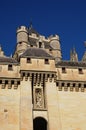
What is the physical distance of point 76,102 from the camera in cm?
2475

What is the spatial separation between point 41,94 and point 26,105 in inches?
70.8

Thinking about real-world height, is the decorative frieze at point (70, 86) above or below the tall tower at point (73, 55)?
below

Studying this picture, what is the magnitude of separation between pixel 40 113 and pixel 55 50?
27.8 m

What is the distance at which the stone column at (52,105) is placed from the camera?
22.9m

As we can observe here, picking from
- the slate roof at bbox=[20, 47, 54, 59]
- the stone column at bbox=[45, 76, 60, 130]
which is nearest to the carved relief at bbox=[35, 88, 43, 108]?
the stone column at bbox=[45, 76, 60, 130]

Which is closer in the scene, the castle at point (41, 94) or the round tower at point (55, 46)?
the castle at point (41, 94)

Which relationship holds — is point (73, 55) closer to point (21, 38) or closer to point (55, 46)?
point (55, 46)

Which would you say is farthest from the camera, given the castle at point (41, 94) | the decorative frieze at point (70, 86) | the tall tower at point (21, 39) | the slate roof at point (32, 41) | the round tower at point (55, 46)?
the slate roof at point (32, 41)

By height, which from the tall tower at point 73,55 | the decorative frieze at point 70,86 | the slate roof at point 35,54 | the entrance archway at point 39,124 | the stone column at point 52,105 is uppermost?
the tall tower at point 73,55

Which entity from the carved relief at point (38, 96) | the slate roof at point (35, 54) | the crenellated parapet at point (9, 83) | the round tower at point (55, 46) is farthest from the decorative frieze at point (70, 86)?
the round tower at point (55, 46)

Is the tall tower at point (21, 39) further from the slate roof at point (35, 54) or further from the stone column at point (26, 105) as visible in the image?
the stone column at point (26, 105)

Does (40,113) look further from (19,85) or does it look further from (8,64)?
(8,64)

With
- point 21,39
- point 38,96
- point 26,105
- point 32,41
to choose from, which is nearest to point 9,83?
point 26,105

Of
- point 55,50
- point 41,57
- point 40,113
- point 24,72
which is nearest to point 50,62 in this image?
point 41,57
